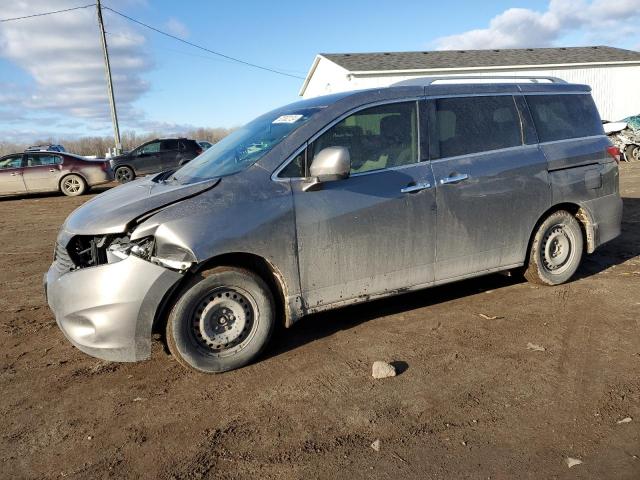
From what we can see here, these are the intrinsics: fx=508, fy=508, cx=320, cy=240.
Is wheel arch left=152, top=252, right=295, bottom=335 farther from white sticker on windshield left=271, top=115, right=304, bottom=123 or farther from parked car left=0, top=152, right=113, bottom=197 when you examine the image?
parked car left=0, top=152, right=113, bottom=197

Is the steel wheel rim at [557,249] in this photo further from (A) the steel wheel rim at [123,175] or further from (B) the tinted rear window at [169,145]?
(B) the tinted rear window at [169,145]

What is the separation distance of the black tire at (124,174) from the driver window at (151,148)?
907 millimetres

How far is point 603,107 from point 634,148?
12.1 m

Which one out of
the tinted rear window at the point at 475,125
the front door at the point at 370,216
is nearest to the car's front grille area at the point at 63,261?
the front door at the point at 370,216

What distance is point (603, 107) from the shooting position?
2897cm

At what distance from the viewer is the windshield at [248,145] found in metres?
3.84

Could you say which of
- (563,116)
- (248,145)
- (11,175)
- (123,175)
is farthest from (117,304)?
(123,175)

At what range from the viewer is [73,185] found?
15883 mm

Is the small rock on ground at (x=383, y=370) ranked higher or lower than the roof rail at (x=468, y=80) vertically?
lower

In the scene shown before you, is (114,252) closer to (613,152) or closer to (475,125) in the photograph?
(475,125)

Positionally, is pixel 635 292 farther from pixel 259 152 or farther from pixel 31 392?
pixel 31 392

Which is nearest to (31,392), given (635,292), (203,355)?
(203,355)

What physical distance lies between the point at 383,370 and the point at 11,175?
15.8 m

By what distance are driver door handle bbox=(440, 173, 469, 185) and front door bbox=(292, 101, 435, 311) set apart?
0.13 meters
